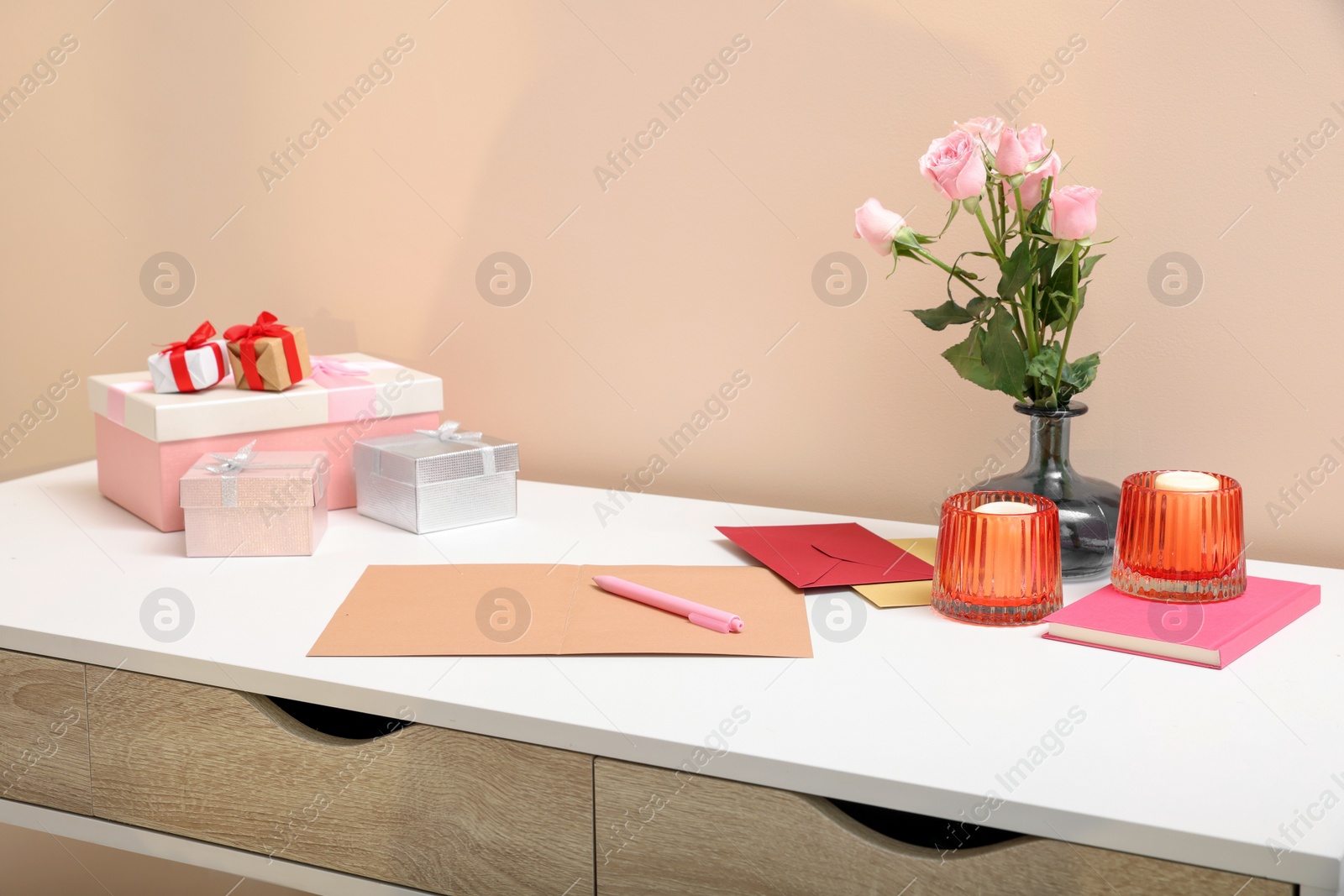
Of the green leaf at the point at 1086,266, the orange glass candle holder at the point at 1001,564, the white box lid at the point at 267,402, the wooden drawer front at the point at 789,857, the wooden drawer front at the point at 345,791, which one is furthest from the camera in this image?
the white box lid at the point at 267,402

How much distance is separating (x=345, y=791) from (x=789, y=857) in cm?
31

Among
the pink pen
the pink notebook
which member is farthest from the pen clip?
the pink notebook

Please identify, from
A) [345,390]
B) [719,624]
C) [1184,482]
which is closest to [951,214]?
[1184,482]

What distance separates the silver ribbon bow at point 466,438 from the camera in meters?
1.05

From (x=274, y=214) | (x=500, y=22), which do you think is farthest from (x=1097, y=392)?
(x=274, y=214)

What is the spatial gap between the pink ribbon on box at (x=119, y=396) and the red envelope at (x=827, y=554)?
1.99 ft

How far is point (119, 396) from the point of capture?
3.48ft

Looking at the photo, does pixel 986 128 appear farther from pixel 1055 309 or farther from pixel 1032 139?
pixel 1055 309

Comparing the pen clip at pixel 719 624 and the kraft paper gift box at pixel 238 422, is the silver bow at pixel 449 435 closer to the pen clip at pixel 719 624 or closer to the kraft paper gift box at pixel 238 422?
the kraft paper gift box at pixel 238 422

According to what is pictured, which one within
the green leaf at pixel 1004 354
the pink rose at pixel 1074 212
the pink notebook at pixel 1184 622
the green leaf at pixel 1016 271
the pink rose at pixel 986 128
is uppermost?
the pink rose at pixel 986 128

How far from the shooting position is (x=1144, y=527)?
803 mm

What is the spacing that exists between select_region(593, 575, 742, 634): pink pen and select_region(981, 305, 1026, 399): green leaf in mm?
296

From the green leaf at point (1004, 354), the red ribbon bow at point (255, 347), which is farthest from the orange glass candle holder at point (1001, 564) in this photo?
the red ribbon bow at point (255, 347)

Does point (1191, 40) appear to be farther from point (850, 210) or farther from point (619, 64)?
point (619, 64)
